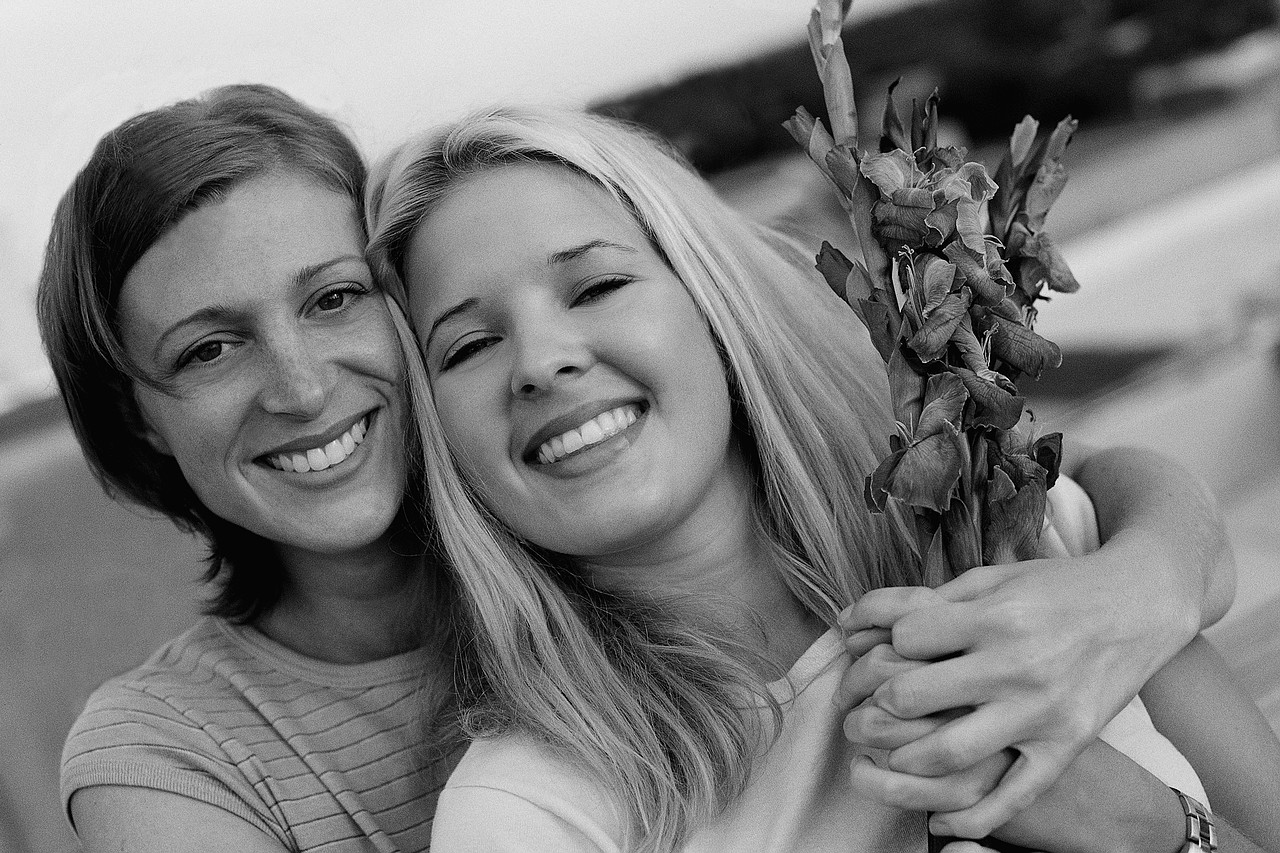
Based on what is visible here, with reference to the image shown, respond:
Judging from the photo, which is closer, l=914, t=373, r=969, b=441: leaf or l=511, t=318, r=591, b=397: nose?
l=914, t=373, r=969, b=441: leaf

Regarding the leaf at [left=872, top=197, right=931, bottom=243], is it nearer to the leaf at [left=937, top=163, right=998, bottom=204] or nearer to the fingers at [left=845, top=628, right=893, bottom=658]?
the leaf at [left=937, top=163, right=998, bottom=204]

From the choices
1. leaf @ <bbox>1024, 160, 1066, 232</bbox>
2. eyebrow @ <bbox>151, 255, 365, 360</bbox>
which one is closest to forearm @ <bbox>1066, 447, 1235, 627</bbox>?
leaf @ <bbox>1024, 160, 1066, 232</bbox>

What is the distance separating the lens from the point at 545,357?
4.22ft

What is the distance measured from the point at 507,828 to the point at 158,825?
422mm

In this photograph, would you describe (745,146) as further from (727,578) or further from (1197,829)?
(1197,829)

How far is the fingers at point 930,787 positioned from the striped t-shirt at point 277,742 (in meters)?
0.61

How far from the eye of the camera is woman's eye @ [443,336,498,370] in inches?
53.7

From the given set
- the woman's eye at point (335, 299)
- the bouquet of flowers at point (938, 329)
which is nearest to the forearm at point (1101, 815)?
the bouquet of flowers at point (938, 329)

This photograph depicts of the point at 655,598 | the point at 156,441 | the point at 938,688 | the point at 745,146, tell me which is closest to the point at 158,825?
the point at 156,441

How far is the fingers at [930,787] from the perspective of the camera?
111cm

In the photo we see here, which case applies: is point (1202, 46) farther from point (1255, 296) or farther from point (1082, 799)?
point (1082, 799)

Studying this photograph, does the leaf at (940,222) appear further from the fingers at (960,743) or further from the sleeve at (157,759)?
the sleeve at (157,759)

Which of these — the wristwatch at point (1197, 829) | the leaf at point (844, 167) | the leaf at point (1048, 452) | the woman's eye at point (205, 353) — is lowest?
the wristwatch at point (1197, 829)

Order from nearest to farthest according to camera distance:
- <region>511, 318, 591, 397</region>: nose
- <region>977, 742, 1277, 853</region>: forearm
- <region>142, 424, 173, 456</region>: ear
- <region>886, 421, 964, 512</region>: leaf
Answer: <region>886, 421, 964, 512</region>: leaf < <region>977, 742, 1277, 853</region>: forearm < <region>511, 318, 591, 397</region>: nose < <region>142, 424, 173, 456</region>: ear
